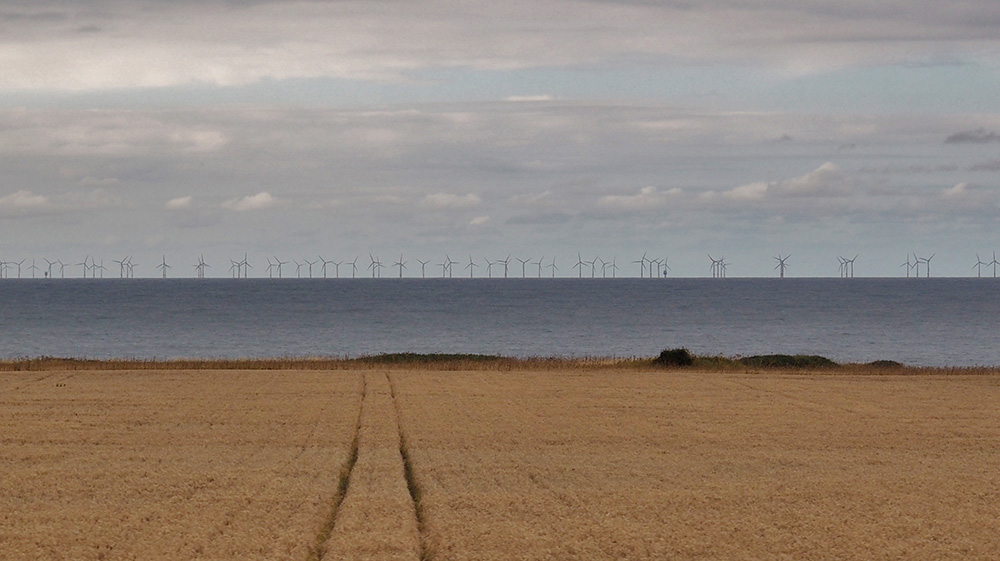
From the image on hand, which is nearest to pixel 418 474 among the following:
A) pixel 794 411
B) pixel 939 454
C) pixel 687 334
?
pixel 939 454

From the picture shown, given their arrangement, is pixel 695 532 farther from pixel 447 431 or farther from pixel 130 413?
pixel 130 413

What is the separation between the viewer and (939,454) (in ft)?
105

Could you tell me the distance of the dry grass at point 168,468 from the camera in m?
20.2

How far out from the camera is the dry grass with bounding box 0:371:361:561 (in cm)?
2022

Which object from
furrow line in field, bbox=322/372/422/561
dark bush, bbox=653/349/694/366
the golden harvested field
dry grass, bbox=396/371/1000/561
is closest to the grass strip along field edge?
dark bush, bbox=653/349/694/366

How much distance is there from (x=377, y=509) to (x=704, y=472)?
9557mm

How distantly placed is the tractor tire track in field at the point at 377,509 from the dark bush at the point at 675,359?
32.1 meters

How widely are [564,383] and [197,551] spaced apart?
34.9 meters

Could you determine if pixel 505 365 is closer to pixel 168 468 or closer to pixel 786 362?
pixel 786 362

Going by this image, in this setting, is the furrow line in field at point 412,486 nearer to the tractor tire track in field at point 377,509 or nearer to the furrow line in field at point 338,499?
the tractor tire track in field at point 377,509

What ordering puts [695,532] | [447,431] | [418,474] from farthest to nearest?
[447,431]
[418,474]
[695,532]

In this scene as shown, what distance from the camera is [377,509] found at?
22703mm

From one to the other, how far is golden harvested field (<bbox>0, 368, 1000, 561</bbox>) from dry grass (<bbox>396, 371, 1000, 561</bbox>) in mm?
91

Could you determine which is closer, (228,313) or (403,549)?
(403,549)
